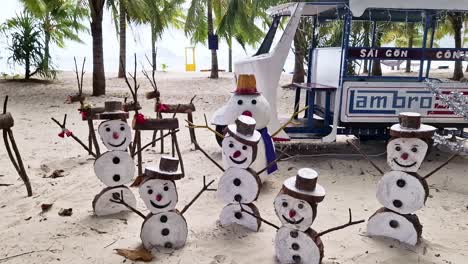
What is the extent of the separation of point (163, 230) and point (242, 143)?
81 centimetres

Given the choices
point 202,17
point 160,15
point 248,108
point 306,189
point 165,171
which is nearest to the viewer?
point 306,189

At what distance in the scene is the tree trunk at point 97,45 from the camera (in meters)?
10.2

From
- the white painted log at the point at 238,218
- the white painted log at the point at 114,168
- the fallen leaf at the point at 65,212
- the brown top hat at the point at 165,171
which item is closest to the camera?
the brown top hat at the point at 165,171

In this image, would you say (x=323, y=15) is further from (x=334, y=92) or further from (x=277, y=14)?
(x=334, y=92)

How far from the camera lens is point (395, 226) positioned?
2951mm

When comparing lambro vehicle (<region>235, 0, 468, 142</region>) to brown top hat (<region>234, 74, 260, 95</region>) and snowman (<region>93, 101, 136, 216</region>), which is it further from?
snowman (<region>93, 101, 136, 216</region>)

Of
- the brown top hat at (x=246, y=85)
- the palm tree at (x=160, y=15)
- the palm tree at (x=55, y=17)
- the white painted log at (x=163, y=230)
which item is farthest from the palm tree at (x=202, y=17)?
the white painted log at (x=163, y=230)

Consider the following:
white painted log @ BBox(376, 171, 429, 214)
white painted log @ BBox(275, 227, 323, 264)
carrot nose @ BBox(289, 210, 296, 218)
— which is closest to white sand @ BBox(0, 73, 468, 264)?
white painted log @ BBox(275, 227, 323, 264)

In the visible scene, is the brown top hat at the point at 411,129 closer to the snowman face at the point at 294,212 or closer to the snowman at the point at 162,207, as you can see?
the snowman face at the point at 294,212

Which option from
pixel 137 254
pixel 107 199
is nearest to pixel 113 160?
pixel 107 199

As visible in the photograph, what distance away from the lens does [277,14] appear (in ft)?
18.8

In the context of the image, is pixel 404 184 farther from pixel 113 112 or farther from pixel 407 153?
pixel 113 112

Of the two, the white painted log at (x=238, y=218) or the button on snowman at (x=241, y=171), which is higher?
the button on snowman at (x=241, y=171)

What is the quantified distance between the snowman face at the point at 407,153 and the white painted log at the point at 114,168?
2018mm
